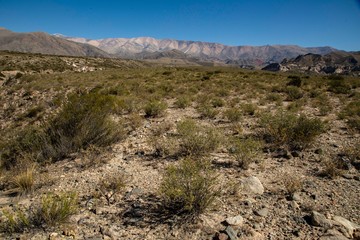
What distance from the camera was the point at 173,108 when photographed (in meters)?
11.9

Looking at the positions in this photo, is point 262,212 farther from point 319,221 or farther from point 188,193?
point 188,193

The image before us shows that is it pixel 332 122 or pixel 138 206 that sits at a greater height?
pixel 332 122

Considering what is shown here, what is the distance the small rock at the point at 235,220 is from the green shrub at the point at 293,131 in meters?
3.51

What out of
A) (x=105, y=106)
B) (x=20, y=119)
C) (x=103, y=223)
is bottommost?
(x=20, y=119)

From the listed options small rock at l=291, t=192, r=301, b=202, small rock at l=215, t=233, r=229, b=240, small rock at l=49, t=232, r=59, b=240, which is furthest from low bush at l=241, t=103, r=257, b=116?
small rock at l=49, t=232, r=59, b=240

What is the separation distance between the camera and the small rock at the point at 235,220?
3.64 m

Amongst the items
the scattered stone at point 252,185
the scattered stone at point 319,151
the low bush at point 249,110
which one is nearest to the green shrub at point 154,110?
the low bush at point 249,110

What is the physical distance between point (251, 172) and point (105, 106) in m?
5.08

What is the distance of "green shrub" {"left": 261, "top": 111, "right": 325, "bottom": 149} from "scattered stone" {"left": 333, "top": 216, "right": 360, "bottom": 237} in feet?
9.89

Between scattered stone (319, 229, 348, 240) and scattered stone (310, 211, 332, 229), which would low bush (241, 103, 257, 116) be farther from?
scattered stone (319, 229, 348, 240)

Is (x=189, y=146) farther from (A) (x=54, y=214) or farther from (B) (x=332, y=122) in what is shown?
(B) (x=332, y=122)

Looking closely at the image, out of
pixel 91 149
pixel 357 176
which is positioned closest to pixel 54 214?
pixel 91 149

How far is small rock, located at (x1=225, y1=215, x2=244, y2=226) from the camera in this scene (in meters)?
3.64

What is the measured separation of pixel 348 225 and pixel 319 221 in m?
0.40
